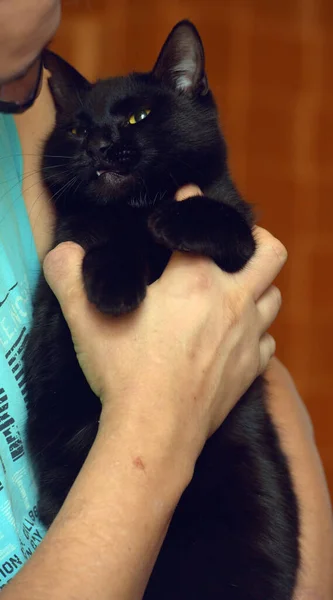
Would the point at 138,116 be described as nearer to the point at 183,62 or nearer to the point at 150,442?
the point at 183,62

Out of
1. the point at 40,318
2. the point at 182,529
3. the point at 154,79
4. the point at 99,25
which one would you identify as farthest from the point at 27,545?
the point at 99,25

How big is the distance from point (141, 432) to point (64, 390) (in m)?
0.25

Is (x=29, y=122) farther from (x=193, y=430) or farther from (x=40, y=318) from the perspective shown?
(x=193, y=430)

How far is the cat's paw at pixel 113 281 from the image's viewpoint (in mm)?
713

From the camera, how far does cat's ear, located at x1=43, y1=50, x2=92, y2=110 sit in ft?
3.34

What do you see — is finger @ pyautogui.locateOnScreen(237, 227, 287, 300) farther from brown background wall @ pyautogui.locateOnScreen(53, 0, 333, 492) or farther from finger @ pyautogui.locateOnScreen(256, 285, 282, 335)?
brown background wall @ pyautogui.locateOnScreen(53, 0, 333, 492)

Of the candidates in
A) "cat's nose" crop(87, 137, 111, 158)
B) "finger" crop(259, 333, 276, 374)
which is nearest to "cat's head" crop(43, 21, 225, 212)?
"cat's nose" crop(87, 137, 111, 158)

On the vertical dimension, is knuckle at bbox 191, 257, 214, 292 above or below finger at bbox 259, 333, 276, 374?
above

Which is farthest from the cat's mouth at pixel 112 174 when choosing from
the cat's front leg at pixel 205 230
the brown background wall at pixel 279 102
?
the brown background wall at pixel 279 102

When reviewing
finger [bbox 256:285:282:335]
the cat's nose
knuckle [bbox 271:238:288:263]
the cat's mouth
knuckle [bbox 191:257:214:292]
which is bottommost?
finger [bbox 256:285:282:335]

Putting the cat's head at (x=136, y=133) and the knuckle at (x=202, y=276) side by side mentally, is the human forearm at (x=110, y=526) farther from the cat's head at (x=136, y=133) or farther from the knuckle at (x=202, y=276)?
the cat's head at (x=136, y=133)

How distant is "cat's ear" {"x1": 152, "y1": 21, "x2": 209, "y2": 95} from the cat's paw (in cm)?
36

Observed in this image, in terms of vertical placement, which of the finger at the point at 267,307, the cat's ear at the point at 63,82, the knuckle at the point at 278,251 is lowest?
the finger at the point at 267,307

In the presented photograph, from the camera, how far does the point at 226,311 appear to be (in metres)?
0.76
